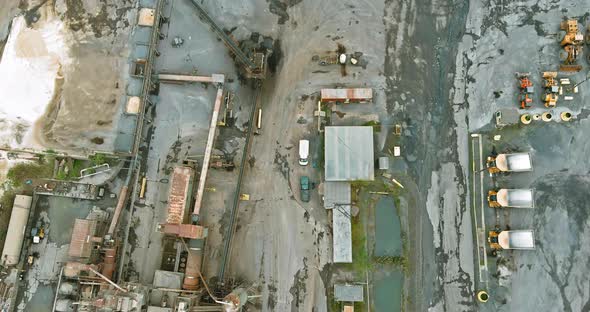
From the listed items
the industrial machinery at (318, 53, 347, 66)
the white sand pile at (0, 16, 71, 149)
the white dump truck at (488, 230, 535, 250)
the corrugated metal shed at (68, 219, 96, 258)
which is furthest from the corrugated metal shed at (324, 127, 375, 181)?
the white sand pile at (0, 16, 71, 149)

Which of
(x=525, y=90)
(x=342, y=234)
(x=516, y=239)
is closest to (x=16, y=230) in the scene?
(x=342, y=234)

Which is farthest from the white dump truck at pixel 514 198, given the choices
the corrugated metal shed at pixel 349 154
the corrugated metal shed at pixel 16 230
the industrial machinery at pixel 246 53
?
the corrugated metal shed at pixel 16 230

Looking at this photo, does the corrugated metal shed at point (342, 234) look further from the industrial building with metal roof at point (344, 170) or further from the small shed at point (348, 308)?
the small shed at point (348, 308)

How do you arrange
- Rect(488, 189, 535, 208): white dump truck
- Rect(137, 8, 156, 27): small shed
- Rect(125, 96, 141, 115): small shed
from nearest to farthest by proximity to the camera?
1. Rect(488, 189, 535, 208): white dump truck
2. Rect(125, 96, 141, 115): small shed
3. Rect(137, 8, 156, 27): small shed

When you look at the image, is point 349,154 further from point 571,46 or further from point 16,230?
point 16,230

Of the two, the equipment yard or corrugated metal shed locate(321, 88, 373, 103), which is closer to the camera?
the equipment yard

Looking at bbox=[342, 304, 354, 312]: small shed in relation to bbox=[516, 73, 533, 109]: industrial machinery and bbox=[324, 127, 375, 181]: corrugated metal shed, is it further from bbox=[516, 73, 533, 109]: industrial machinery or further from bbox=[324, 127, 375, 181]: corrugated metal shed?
bbox=[516, 73, 533, 109]: industrial machinery
